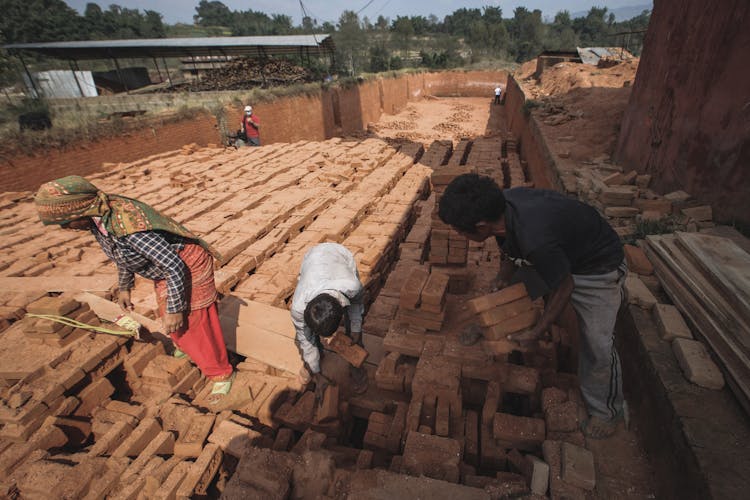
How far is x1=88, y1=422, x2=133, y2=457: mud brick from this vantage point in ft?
8.21

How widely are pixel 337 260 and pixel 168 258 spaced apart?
3.99 ft

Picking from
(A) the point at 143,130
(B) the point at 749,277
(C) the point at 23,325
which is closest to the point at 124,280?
(C) the point at 23,325

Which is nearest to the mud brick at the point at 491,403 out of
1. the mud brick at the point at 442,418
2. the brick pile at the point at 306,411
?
the brick pile at the point at 306,411

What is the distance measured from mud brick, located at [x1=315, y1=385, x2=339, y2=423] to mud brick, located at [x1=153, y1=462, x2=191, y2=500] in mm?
913

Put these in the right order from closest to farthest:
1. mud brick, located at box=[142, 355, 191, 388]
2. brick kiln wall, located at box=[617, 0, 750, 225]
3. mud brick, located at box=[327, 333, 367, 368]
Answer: mud brick, located at box=[327, 333, 367, 368]
mud brick, located at box=[142, 355, 191, 388]
brick kiln wall, located at box=[617, 0, 750, 225]

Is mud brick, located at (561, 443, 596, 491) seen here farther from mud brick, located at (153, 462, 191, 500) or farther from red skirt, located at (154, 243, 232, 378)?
red skirt, located at (154, 243, 232, 378)

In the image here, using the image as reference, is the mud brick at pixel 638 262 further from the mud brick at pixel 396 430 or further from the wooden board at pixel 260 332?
the wooden board at pixel 260 332

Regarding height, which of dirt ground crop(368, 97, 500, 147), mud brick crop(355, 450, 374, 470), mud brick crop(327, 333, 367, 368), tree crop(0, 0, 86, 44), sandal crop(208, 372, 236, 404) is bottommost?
dirt ground crop(368, 97, 500, 147)

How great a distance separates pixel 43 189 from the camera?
2174 millimetres

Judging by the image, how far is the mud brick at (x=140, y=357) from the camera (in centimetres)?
321

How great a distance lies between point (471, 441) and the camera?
231 cm

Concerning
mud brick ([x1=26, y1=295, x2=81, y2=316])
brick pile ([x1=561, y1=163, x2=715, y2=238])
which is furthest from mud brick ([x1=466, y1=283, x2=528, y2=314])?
mud brick ([x1=26, y1=295, x2=81, y2=316])

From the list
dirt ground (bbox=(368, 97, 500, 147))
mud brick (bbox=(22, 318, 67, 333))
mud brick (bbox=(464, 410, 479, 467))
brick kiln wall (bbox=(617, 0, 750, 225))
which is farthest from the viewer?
dirt ground (bbox=(368, 97, 500, 147))

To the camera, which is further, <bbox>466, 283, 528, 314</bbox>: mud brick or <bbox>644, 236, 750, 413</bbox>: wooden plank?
<bbox>466, 283, 528, 314</bbox>: mud brick
